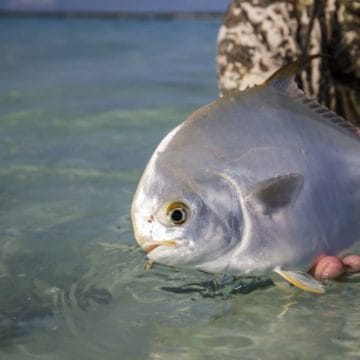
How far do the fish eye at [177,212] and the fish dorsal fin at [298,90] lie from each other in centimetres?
47

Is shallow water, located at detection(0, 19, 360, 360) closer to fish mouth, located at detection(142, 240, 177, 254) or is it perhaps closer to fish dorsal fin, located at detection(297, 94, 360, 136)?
fish mouth, located at detection(142, 240, 177, 254)

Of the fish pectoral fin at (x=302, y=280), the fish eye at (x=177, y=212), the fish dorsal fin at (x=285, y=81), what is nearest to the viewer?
the fish eye at (x=177, y=212)

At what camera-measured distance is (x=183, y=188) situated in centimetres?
196

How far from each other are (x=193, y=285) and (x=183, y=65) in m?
10.6

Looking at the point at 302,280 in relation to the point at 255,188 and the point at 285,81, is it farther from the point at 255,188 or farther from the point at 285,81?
the point at 285,81

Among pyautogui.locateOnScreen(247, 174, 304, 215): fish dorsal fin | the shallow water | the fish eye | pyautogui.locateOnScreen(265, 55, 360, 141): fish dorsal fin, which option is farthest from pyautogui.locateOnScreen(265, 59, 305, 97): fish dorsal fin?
the shallow water

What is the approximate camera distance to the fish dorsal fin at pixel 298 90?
7.07 ft

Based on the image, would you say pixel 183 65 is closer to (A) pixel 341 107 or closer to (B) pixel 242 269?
(A) pixel 341 107

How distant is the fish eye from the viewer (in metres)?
1.94

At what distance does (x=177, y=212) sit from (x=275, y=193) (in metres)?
0.27

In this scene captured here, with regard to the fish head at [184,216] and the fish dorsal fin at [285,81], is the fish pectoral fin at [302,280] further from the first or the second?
the fish dorsal fin at [285,81]

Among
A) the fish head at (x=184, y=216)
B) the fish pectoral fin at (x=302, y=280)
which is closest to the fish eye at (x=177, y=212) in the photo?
the fish head at (x=184, y=216)

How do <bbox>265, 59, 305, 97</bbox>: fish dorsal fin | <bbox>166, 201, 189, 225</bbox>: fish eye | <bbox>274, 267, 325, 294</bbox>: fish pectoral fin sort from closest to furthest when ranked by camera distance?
1. <bbox>166, 201, 189, 225</bbox>: fish eye
2. <bbox>274, 267, 325, 294</bbox>: fish pectoral fin
3. <bbox>265, 59, 305, 97</bbox>: fish dorsal fin

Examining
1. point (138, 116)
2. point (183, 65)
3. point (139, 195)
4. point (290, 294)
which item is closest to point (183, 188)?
point (139, 195)
